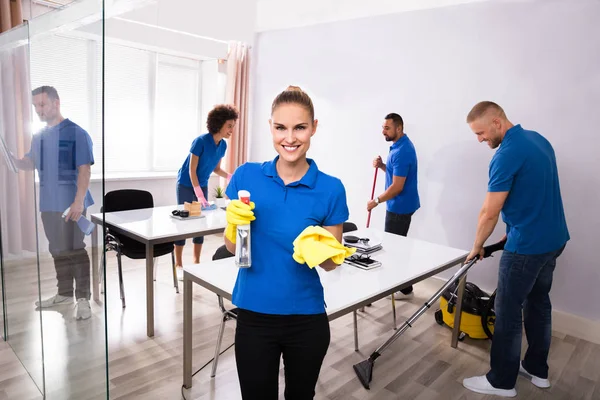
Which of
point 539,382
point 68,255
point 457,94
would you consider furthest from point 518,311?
point 68,255

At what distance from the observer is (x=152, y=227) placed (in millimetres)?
2686

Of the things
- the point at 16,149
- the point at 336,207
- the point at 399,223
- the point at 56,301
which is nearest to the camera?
the point at 336,207

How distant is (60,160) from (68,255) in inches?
15.4

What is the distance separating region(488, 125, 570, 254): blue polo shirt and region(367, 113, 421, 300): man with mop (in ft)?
3.92

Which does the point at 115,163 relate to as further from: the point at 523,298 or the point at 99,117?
the point at 523,298

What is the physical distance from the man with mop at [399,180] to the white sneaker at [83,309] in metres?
2.35

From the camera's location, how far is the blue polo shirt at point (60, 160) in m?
1.54

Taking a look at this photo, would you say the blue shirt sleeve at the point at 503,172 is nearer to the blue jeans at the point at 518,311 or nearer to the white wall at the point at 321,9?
the blue jeans at the point at 518,311

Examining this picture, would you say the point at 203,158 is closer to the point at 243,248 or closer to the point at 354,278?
the point at 354,278

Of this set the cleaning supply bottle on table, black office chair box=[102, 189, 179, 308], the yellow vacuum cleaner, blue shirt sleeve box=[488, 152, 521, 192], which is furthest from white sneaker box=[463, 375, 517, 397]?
black office chair box=[102, 189, 179, 308]

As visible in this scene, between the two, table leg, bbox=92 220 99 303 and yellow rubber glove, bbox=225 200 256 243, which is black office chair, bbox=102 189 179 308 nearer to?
table leg, bbox=92 220 99 303

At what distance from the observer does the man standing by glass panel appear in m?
1.57

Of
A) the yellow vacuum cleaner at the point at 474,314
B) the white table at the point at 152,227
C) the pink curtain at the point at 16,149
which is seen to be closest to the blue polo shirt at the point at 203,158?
the white table at the point at 152,227

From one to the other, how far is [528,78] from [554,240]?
1599mm
